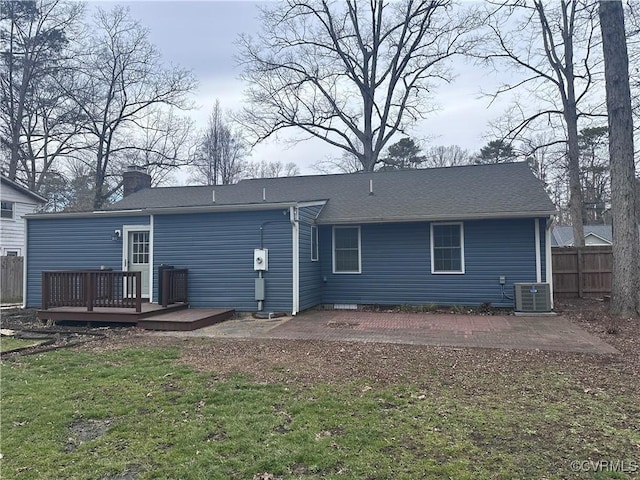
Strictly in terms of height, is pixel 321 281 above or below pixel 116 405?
above

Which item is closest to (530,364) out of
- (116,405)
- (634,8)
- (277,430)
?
(277,430)

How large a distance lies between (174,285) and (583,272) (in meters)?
12.3

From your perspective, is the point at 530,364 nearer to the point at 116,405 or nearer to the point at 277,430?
the point at 277,430

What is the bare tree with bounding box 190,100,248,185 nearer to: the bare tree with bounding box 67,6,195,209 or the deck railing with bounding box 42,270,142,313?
the bare tree with bounding box 67,6,195,209

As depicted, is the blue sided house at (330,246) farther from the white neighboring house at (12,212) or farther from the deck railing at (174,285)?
the white neighboring house at (12,212)

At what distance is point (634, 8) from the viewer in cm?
1188

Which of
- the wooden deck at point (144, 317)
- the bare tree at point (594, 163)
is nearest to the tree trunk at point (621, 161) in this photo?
the wooden deck at point (144, 317)

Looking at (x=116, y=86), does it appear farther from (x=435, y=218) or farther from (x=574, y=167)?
(x=574, y=167)

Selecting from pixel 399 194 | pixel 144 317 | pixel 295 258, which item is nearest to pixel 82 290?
pixel 144 317

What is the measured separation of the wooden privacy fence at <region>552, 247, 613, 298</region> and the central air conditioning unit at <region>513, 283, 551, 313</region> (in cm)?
408

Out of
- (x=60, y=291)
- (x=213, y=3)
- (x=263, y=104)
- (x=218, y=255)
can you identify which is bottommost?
(x=60, y=291)

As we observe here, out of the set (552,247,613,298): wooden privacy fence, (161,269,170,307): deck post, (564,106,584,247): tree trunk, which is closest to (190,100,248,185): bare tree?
(564,106,584,247): tree trunk

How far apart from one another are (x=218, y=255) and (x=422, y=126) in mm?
16860

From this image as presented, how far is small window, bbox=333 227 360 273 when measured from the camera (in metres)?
11.9
